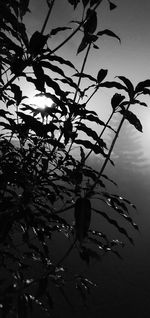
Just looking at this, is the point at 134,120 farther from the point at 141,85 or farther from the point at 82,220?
the point at 82,220

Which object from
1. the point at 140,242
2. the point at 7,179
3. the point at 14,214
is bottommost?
the point at 14,214

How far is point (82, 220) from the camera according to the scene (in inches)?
53.4

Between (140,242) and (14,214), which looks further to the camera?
(140,242)

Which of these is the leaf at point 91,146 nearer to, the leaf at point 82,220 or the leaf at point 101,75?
the leaf at point 101,75

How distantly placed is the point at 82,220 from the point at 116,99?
1.39 meters

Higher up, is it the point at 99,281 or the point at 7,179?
the point at 99,281

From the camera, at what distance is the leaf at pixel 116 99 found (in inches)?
97.7

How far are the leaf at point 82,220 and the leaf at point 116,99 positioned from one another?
1.30m

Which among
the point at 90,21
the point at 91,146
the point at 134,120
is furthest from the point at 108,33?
the point at 91,146

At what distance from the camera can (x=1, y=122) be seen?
8.27 feet

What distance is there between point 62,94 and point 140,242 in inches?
1010

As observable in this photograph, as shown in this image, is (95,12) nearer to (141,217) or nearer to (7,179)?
(7,179)

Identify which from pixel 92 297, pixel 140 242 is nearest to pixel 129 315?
pixel 92 297

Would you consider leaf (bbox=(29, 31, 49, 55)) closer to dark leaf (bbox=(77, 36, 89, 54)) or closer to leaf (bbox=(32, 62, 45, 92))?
leaf (bbox=(32, 62, 45, 92))
